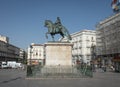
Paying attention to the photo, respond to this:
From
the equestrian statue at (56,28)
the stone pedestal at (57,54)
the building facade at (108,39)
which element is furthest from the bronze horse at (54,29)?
the building facade at (108,39)

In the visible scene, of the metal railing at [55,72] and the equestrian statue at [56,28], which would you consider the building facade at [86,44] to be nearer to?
the equestrian statue at [56,28]

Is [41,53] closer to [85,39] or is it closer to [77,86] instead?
[85,39]

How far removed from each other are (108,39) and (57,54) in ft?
174

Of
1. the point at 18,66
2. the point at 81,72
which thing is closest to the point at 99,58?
the point at 18,66

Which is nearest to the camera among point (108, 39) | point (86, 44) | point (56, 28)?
point (56, 28)

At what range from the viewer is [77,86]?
18609mm

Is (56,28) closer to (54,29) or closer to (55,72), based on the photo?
(54,29)

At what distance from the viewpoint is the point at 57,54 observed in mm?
31031

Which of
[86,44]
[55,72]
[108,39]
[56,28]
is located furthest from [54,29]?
[86,44]

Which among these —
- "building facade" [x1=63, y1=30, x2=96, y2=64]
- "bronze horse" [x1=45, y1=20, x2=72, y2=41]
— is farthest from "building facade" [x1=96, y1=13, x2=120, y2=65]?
"bronze horse" [x1=45, y1=20, x2=72, y2=41]

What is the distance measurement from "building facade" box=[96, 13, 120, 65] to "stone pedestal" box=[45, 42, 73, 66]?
146 feet

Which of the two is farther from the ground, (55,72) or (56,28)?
(56,28)

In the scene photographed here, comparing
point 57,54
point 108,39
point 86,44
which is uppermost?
point 86,44

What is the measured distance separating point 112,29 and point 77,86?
204 ft
